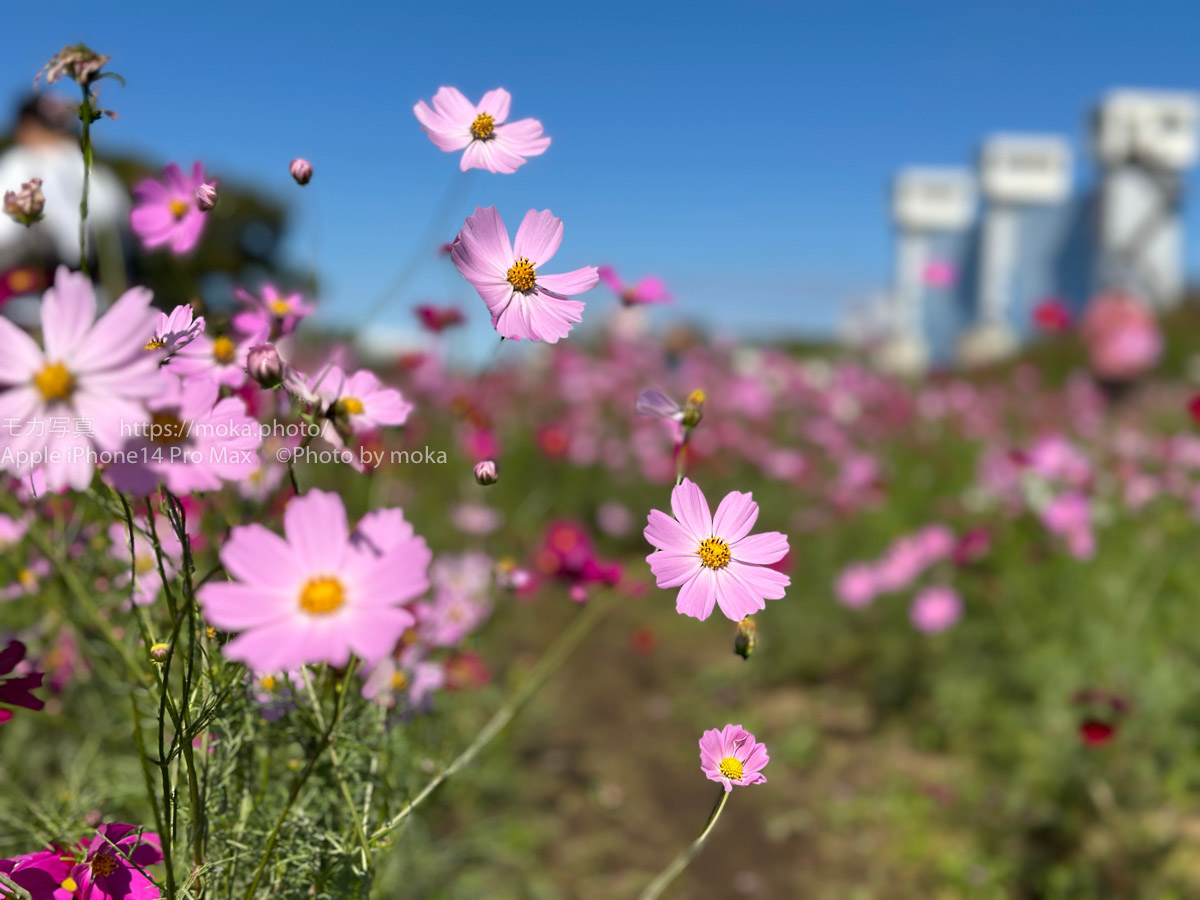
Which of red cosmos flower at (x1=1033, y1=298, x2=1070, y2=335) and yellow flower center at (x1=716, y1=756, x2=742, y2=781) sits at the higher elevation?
red cosmos flower at (x1=1033, y1=298, x2=1070, y2=335)

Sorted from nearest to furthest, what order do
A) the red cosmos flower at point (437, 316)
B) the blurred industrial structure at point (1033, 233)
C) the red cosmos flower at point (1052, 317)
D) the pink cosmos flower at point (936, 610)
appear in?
the red cosmos flower at point (437, 316)
the pink cosmos flower at point (936, 610)
the red cosmos flower at point (1052, 317)
the blurred industrial structure at point (1033, 233)

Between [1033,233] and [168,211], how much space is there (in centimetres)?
1815

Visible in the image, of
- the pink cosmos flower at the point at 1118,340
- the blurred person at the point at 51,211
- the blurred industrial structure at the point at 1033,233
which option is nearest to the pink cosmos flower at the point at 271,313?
the blurred person at the point at 51,211

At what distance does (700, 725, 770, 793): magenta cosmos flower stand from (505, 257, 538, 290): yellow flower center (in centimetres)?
41

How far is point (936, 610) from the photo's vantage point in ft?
8.99

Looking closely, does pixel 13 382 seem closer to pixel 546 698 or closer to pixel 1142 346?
pixel 546 698

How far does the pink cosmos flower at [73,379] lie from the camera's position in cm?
48

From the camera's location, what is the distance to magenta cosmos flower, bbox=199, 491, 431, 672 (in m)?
0.48

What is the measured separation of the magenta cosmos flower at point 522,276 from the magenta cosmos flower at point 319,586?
0.73ft

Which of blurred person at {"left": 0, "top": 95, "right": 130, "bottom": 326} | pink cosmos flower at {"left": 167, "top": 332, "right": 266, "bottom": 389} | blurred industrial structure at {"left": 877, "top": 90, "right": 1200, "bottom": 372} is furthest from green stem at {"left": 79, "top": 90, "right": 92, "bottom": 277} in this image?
blurred industrial structure at {"left": 877, "top": 90, "right": 1200, "bottom": 372}

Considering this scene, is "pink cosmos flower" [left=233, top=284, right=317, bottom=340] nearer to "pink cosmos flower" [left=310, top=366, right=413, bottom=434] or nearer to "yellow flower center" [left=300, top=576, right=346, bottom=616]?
"pink cosmos flower" [left=310, top=366, right=413, bottom=434]

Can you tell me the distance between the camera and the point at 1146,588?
272 centimetres

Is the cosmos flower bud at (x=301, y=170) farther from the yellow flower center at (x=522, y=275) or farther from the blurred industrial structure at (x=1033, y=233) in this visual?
the blurred industrial structure at (x=1033, y=233)

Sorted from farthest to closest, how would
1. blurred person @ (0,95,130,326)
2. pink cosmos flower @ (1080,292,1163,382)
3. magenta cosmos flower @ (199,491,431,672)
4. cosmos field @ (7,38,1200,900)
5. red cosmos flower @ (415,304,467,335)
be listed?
pink cosmos flower @ (1080,292,1163,382) → blurred person @ (0,95,130,326) → red cosmos flower @ (415,304,467,335) → cosmos field @ (7,38,1200,900) → magenta cosmos flower @ (199,491,431,672)
